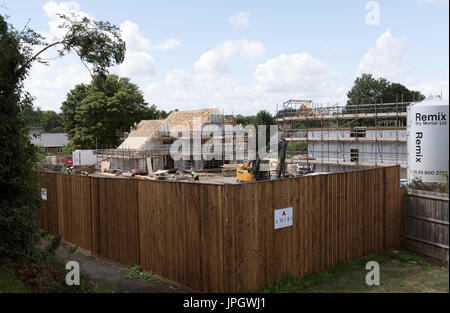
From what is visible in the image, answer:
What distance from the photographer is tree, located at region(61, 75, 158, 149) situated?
56.3 meters

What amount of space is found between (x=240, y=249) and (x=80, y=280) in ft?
11.0

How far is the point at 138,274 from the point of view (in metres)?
9.47

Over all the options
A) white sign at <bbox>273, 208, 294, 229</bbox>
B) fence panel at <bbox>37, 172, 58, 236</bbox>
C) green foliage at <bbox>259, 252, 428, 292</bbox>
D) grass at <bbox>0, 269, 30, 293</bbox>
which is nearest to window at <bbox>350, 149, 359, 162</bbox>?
green foliage at <bbox>259, 252, 428, 292</bbox>

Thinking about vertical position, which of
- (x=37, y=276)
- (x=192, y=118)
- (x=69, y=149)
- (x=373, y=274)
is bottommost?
(x=373, y=274)

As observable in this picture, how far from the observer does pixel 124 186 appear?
10.0 m

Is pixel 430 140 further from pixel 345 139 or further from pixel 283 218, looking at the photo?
pixel 345 139

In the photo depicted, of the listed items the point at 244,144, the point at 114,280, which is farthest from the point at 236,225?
the point at 244,144

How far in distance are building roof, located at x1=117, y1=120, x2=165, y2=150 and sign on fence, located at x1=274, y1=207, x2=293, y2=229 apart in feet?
138

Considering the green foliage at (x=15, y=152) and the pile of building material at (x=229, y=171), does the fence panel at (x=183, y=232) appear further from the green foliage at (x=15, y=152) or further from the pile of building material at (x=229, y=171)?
the pile of building material at (x=229, y=171)

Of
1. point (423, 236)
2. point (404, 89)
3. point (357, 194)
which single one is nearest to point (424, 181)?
point (423, 236)

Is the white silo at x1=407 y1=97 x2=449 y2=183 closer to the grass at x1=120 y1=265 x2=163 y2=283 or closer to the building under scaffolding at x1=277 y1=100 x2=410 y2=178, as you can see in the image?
the grass at x1=120 y1=265 x2=163 y2=283

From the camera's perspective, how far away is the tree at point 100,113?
185 feet

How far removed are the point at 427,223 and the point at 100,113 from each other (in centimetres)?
5255
